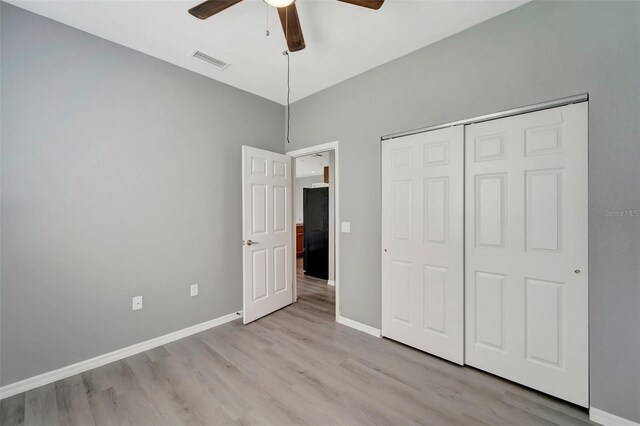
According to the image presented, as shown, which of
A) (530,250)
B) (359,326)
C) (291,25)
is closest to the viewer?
(291,25)

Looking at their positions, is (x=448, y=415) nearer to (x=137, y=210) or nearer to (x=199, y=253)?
(x=199, y=253)

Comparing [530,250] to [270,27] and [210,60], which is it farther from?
[210,60]

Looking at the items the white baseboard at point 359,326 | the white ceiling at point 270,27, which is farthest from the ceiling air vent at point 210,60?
the white baseboard at point 359,326

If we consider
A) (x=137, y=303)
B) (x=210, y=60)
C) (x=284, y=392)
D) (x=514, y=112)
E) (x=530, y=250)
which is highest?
(x=210, y=60)

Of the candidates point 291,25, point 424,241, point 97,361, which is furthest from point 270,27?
point 97,361

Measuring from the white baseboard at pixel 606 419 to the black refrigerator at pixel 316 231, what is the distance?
363 centimetres

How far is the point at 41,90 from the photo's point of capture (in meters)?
1.97

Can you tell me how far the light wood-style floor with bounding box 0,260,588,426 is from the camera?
1.65m

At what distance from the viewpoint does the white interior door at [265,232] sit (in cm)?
301

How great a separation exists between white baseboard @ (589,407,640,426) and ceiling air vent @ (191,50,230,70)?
400 cm

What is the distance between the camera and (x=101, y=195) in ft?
7.29

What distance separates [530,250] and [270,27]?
2.66m

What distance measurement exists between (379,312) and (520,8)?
2.80 m

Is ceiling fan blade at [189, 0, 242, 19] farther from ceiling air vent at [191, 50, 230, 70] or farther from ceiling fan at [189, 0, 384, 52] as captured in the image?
ceiling air vent at [191, 50, 230, 70]
